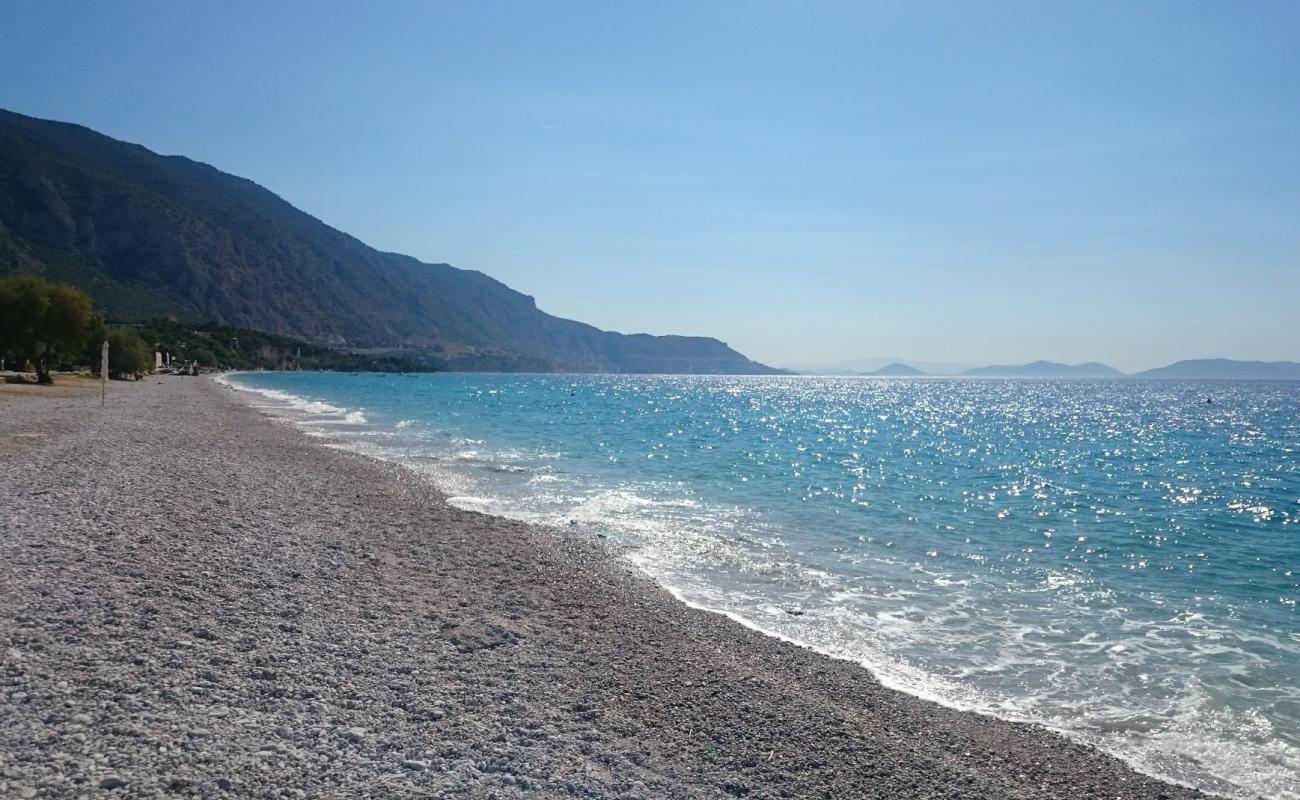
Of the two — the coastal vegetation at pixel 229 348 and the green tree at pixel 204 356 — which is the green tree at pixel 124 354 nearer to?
the coastal vegetation at pixel 229 348

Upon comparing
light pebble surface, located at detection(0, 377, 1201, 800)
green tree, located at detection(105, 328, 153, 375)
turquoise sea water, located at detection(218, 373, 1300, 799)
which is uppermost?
green tree, located at detection(105, 328, 153, 375)

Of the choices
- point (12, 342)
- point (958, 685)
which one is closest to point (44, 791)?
point (958, 685)

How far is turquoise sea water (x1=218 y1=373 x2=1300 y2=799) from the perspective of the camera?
934 cm

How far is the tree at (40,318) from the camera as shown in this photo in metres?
48.2

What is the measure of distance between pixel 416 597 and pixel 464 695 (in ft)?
11.5

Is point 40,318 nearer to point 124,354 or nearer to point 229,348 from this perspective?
point 124,354

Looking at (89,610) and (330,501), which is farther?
(330,501)

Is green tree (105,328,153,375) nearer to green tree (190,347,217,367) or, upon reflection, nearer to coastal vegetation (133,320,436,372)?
coastal vegetation (133,320,436,372)

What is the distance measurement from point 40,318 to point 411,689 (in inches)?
2096

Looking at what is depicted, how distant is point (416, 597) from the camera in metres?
10.7

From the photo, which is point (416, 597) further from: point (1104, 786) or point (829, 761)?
point (1104, 786)

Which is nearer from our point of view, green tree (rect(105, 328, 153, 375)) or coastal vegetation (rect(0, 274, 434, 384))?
coastal vegetation (rect(0, 274, 434, 384))

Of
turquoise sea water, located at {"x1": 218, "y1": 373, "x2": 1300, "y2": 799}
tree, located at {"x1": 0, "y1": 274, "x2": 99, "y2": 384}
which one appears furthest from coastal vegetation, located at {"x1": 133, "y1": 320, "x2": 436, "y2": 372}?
turquoise sea water, located at {"x1": 218, "y1": 373, "x2": 1300, "y2": 799}

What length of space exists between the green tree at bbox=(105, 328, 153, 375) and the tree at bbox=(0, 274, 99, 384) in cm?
2212
